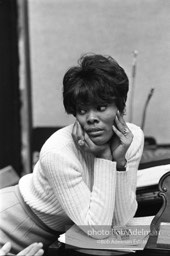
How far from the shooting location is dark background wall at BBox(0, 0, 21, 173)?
341 cm

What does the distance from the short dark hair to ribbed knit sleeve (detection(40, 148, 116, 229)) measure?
0.52 feet

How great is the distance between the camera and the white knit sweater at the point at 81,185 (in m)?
1.33

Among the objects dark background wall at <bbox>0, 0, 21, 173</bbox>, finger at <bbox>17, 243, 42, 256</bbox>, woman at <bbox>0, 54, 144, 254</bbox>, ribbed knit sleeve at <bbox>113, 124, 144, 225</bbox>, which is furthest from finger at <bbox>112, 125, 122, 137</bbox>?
dark background wall at <bbox>0, 0, 21, 173</bbox>

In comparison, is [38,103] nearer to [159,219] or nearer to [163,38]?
[163,38]

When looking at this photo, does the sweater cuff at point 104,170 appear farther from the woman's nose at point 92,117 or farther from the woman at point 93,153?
the woman's nose at point 92,117

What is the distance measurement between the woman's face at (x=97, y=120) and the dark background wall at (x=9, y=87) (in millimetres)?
2176

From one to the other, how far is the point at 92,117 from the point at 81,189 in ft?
0.70

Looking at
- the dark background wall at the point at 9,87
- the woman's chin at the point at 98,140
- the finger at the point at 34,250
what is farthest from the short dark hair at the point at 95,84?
the dark background wall at the point at 9,87

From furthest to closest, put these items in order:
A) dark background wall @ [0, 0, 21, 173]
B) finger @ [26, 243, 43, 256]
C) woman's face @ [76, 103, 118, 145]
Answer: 1. dark background wall @ [0, 0, 21, 173]
2. woman's face @ [76, 103, 118, 145]
3. finger @ [26, 243, 43, 256]

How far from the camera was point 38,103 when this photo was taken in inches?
147

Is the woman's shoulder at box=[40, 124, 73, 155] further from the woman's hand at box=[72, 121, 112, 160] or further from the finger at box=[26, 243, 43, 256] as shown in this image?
the finger at box=[26, 243, 43, 256]

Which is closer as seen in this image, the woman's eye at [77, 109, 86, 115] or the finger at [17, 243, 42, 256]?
the finger at [17, 243, 42, 256]

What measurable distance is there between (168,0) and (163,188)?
2.17 meters

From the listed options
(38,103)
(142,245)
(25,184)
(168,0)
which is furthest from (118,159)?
(38,103)
